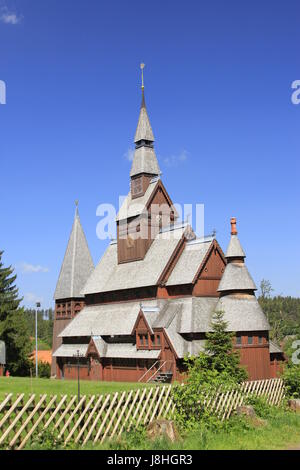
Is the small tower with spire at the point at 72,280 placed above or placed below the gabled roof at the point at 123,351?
above

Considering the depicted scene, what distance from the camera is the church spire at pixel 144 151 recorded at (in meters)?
56.6

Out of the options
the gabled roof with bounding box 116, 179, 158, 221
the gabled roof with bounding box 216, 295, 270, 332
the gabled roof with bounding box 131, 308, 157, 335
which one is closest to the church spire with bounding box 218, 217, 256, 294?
the gabled roof with bounding box 216, 295, 270, 332

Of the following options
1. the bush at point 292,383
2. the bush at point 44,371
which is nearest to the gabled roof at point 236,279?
the bush at point 292,383

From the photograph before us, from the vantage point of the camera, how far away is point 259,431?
1691 cm

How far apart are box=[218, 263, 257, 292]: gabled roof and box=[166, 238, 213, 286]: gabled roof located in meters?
2.89

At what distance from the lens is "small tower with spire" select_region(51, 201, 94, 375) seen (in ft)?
201

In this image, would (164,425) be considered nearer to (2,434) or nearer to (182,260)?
(2,434)

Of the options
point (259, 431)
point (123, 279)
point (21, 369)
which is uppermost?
point (123, 279)

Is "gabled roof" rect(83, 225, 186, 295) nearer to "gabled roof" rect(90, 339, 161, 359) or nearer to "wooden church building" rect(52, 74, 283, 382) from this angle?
"wooden church building" rect(52, 74, 283, 382)

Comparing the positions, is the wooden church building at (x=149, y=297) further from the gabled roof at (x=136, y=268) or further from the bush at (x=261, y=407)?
the bush at (x=261, y=407)

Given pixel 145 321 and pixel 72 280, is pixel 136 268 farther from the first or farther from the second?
pixel 72 280

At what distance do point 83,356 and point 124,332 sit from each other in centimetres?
693

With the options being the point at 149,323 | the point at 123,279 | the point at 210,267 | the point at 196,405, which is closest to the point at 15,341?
the point at 123,279

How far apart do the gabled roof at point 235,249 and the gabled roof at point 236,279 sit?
778 mm
